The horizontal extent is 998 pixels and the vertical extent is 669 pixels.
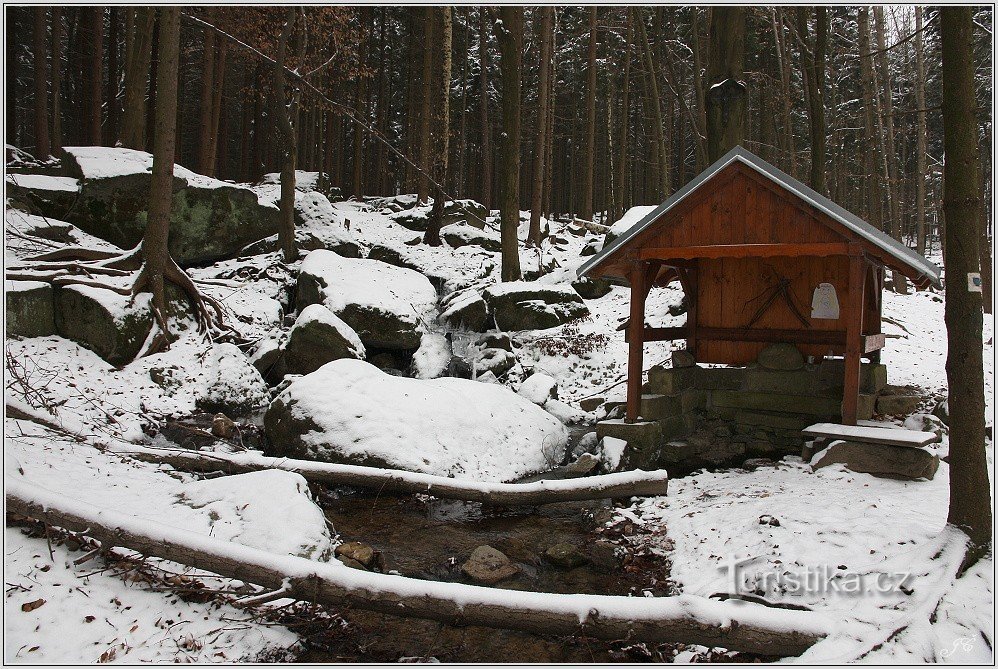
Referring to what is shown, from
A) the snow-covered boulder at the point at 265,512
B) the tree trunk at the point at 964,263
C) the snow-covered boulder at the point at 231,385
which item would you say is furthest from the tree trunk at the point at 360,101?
the tree trunk at the point at 964,263

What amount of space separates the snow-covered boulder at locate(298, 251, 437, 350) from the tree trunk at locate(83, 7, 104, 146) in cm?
866

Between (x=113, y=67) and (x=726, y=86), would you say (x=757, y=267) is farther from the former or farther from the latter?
(x=113, y=67)

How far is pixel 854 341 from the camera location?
7641 mm

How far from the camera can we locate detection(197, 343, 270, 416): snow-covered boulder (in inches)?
394

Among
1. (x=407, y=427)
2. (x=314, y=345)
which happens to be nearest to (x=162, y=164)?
(x=314, y=345)

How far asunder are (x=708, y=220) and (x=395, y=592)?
6470 millimetres

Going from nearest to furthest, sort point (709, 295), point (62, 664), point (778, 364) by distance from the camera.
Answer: point (62, 664) → point (778, 364) → point (709, 295)

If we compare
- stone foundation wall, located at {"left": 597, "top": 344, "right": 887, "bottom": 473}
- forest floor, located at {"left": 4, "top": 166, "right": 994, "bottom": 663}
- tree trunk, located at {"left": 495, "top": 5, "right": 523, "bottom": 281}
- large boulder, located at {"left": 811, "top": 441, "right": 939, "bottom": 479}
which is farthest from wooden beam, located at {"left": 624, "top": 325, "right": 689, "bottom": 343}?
tree trunk, located at {"left": 495, "top": 5, "right": 523, "bottom": 281}

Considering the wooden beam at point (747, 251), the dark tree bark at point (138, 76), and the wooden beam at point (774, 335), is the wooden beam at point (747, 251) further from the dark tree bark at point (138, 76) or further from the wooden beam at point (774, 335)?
the dark tree bark at point (138, 76)

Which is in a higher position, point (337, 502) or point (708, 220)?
point (708, 220)

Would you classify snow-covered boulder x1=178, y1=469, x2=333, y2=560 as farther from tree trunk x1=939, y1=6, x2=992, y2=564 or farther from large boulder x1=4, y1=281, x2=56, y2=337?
large boulder x1=4, y1=281, x2=56, y2=337

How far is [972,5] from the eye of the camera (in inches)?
177

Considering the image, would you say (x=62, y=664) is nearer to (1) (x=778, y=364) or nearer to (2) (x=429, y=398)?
(2) (x=429, y=398)

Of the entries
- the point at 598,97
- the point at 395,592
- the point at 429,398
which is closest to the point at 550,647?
the point at 395,592
